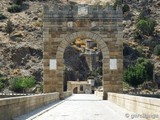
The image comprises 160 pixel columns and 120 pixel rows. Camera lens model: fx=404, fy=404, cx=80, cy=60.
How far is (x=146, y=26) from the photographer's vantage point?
409ft

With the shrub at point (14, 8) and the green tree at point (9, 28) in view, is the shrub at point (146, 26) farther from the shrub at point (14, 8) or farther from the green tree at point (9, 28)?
the green tree at point (9, 28)

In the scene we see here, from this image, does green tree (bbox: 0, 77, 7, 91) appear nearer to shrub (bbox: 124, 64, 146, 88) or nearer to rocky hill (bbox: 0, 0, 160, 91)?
rocky hill (bbox: 0, 0, 160, 91)

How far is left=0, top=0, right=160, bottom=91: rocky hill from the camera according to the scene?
101375 millimetres

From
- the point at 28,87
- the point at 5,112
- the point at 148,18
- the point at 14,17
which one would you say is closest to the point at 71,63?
the point at 28,87

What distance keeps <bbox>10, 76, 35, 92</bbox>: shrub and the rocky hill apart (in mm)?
7708

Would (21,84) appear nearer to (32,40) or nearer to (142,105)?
(32,40)

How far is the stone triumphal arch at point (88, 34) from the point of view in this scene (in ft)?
121

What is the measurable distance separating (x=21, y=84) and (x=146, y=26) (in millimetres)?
52149

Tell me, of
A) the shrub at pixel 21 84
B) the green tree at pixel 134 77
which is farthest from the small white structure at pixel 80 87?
the green tree at pixel 134 77

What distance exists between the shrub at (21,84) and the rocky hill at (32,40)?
303 inches

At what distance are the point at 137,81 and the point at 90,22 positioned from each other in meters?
52.8

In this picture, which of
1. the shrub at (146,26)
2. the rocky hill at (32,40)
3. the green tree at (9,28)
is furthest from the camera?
the shrub at (146,26)

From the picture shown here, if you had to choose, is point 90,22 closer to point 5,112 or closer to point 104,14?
point 104,14

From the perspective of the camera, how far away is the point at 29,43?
107m
